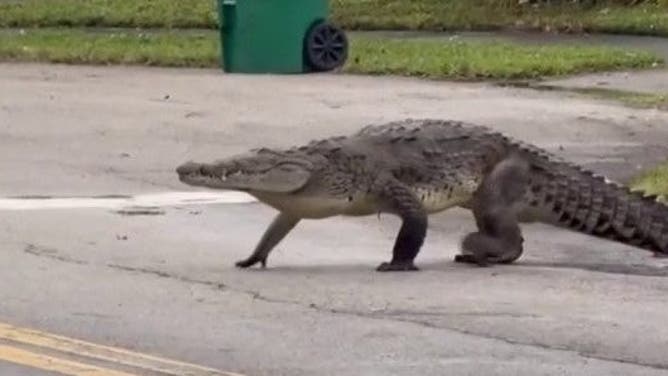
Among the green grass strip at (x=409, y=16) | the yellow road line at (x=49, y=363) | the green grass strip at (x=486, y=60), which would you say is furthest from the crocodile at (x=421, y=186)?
the green grass strip at (x=409, y=16)

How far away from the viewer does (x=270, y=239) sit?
10.6 m

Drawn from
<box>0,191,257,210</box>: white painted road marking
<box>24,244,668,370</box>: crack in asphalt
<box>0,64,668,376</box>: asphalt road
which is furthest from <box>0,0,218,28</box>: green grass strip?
<box>24,244,668,370</box>: crack in asphalt

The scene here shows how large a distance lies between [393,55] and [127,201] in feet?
32.6

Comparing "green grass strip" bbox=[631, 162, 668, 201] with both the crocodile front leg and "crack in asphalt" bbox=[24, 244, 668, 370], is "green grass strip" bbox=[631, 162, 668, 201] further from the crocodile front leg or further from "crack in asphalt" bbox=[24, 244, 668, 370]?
"crack in asphalt" bbox=[24, 244, 668, 370]

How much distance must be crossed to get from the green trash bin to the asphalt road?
8.83 ft

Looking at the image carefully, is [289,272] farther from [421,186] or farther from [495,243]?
[495,243]

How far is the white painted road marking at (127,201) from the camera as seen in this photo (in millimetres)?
12859

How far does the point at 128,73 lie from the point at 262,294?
1245 cm

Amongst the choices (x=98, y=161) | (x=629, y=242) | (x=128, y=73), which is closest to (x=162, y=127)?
(x=98, y=161)

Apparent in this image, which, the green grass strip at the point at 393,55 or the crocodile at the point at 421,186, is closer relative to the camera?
the crocodile at the point at 421,186

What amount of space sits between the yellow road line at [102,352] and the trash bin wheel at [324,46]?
1309 cm

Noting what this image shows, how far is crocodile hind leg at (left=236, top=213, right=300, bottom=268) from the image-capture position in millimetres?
10555

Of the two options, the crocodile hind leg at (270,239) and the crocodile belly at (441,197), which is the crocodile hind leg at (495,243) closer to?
the crocodile belly at (441,197)

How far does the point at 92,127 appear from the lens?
17297mm
